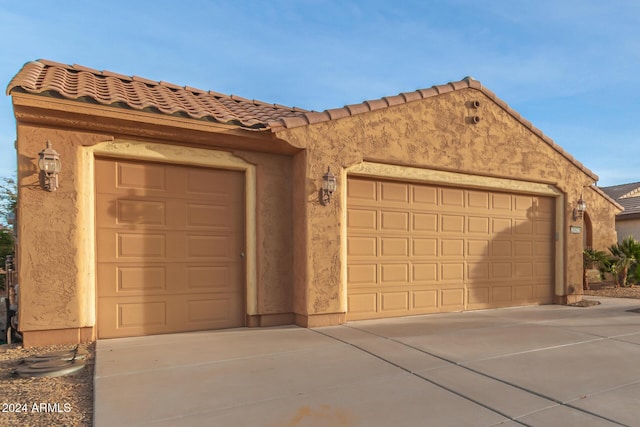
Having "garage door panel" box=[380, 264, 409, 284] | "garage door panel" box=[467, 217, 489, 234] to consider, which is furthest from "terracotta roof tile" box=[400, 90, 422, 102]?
"garage door panel" box=[380, 264, 409, 284]

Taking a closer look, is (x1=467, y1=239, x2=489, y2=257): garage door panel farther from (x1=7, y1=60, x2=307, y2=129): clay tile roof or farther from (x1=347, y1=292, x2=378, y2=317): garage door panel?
(x1=7, y1=60, x2=307, y2=129): clay tile roof

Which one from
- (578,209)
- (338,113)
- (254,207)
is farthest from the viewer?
(578,209)

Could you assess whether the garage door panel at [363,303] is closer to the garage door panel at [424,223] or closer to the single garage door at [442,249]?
the single garage door at [442,249]

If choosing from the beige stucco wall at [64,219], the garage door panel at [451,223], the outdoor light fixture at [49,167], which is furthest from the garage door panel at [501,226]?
the outdoor light fixture at [49,167]

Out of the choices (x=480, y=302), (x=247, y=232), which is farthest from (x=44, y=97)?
(x=480, y=302)

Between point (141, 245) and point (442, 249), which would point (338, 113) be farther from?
point (141, 245)

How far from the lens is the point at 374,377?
4.04 metres

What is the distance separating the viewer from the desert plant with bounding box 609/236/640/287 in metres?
12.5

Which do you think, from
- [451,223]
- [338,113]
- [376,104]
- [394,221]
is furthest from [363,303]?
[376,104]

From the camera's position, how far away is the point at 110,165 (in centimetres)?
575

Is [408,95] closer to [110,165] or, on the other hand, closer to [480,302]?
[480,302]

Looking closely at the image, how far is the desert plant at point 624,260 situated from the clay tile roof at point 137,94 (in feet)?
38.5

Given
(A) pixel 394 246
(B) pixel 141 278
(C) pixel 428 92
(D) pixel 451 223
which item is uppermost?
(C) pixel 428 92

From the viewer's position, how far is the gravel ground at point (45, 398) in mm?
3102
